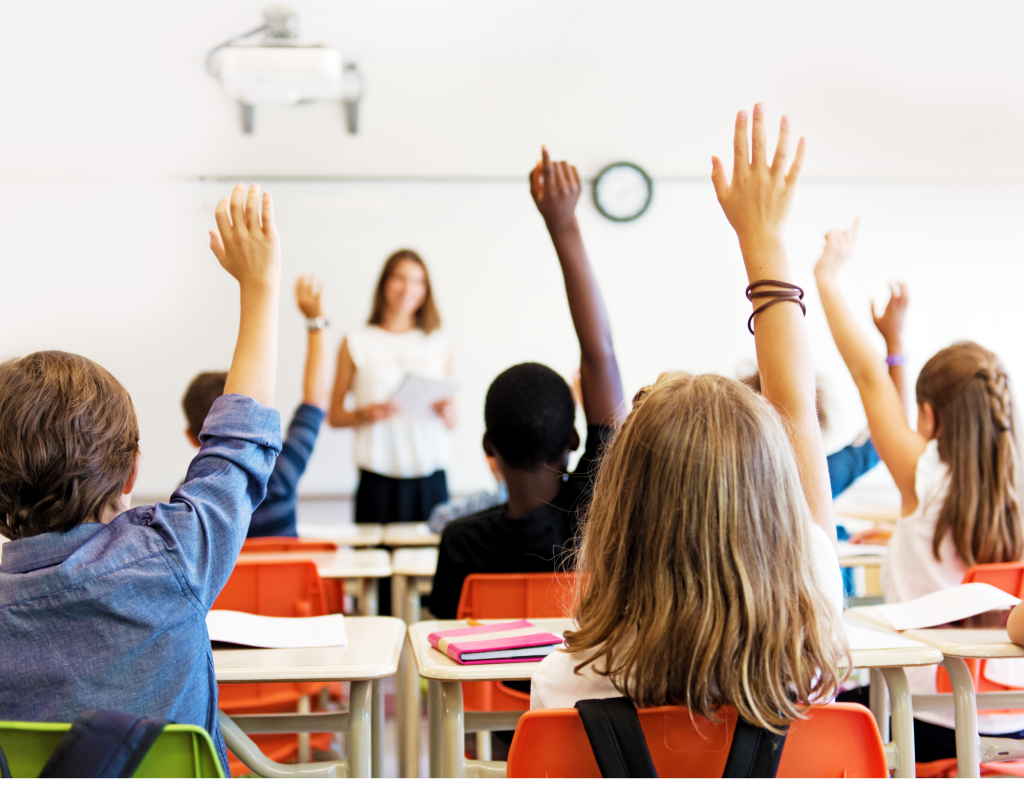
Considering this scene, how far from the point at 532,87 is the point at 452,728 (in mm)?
3814

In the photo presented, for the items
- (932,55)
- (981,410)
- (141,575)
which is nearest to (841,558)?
(981,410)

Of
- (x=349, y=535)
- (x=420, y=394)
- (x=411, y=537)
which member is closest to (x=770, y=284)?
(x=411, y=537)

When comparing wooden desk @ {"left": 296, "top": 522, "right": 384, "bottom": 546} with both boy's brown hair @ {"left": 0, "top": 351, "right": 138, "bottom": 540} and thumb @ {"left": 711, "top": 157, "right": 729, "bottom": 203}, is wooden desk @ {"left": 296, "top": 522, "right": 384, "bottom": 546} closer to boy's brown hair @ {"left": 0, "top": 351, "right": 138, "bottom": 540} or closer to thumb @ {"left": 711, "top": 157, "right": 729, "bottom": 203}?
boy's brown hair @ {"left": 0, "top": 351, "right": 138, "bottom": 540}

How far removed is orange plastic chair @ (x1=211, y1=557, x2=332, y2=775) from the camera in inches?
69.9

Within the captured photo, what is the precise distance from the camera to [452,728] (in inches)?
49.8

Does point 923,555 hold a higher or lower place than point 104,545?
lower

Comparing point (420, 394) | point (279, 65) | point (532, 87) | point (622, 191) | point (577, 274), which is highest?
point (532, 87)

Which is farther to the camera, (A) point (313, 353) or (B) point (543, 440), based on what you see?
(A) point (313, 353)

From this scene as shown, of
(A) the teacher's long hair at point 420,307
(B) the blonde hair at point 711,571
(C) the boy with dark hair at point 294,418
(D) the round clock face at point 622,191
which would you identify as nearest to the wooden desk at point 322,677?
(B) the blonde hair at point 711,571

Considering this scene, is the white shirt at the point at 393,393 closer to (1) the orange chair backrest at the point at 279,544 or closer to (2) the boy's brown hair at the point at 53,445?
(1) the orange chair backrest at the point at 279,544

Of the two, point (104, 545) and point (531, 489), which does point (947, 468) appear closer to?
point (531, 489)

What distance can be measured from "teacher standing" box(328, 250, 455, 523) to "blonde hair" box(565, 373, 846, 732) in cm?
259

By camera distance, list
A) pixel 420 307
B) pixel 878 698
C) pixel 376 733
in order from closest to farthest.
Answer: pixel 376 733 < pixel 878 698 < pixel 420 307

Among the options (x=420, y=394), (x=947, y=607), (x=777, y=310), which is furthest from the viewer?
(x=420, y=394)
